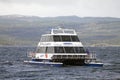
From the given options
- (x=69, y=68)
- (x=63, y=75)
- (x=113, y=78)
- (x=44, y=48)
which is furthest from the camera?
(x=44, y=48)

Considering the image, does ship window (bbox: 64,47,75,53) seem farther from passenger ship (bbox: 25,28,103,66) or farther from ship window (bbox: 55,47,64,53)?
ship window (bbox: 55,47,64,53)

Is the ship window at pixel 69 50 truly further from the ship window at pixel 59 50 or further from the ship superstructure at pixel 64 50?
the ship window at pixel 59 50

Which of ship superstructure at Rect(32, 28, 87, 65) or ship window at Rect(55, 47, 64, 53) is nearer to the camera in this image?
ship superstructure at Rect(32, 28, 87, 65)

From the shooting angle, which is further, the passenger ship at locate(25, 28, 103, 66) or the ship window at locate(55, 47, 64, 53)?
the ship window at locate(55, 47, 64, 53)

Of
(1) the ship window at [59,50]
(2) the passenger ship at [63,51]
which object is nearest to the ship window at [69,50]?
(2) the passenger ship at [63,51]

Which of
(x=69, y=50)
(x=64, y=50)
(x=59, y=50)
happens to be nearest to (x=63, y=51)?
(x=64, y=50)

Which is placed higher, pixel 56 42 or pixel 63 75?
pixel 56 42

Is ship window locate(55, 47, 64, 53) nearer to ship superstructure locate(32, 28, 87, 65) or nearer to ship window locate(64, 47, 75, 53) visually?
ship superstructure locate(32, 28, 87, 65)

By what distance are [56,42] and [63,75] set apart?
15894 millimetres

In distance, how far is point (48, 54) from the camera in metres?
90.6

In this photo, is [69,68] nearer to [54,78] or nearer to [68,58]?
[68,58]

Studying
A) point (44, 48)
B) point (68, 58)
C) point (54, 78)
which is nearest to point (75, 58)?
point (68, 58)

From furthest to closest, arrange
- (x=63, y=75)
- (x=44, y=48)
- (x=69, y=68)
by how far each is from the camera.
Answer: (x=44, y=48)
(x=69, y=68)
(x=63, y=75)

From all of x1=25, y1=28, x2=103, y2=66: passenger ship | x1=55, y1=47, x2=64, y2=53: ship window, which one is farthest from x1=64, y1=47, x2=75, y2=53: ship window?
x1=55, y1=47, x2=64, y2=53: ship window
